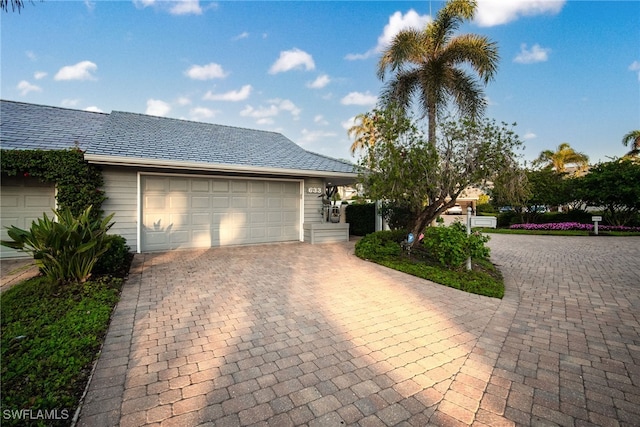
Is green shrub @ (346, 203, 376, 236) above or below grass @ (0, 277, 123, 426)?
above

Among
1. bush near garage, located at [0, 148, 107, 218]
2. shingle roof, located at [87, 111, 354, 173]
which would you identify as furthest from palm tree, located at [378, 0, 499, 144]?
Answer: bush near garage, located at [0, 148, 107, 218]

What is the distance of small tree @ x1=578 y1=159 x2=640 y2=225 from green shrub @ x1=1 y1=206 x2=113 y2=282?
18.8 metres

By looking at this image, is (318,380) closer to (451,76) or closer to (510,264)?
(510,264)

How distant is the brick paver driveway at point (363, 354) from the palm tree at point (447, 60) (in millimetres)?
7013

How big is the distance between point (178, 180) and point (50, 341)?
19.7 feet

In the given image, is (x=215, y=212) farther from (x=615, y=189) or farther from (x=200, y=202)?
(x=615, y=189)

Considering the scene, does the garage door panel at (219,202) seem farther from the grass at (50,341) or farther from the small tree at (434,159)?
the small tree at (434,159)

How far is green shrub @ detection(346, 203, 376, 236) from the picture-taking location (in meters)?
12.5

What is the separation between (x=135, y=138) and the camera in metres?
8.71

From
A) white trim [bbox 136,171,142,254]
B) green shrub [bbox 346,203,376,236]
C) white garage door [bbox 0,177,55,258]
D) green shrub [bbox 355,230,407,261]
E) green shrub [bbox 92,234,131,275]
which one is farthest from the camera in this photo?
green shrub [bbox 346,203,376,236]

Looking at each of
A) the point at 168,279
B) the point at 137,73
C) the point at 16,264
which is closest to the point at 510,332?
the point at 168,279

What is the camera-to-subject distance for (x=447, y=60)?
10.3 metres

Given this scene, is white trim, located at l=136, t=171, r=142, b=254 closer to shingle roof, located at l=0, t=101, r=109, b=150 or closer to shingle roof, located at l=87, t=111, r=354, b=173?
shingle roof, located at l=87, t=111, r=354, b=173

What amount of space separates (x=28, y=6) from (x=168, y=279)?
4120 millimetres
